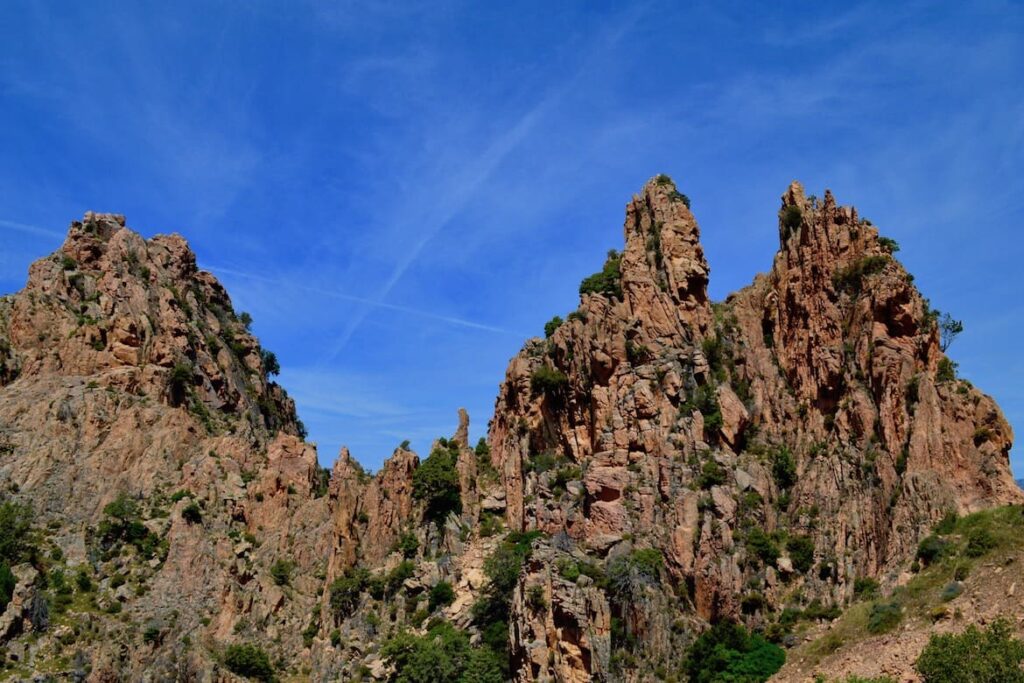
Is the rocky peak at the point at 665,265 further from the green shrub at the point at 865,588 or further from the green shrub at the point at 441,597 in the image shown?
the green shrub at the point at 441,597

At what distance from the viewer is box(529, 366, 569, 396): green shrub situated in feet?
284

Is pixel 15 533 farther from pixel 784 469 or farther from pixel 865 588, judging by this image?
pixel 865 588

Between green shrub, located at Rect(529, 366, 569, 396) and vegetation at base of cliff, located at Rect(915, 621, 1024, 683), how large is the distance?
133 feet

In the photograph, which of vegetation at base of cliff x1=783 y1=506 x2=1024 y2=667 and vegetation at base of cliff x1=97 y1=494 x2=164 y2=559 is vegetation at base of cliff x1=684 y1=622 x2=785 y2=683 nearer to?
vegetation at base of cliff x1=783 y1=506 x2=1024 y2=667

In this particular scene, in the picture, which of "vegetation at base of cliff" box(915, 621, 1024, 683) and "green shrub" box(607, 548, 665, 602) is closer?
"vegetation at base of cliff" box(915, 621, 1024, 683)

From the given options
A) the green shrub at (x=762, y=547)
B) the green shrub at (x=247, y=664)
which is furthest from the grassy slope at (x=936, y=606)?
the green shrub at (x=247, y=664)

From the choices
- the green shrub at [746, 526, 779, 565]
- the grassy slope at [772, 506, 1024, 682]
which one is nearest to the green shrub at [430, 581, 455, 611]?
the green shrub at [746, 526, 779, 565]

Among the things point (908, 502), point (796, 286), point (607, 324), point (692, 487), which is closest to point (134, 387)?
point (607, 324)

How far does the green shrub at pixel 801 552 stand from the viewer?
73.1 m

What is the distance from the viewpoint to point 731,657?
65.7 meters

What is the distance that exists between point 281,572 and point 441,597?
18.6 m

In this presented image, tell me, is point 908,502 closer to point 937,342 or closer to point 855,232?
point 937,342

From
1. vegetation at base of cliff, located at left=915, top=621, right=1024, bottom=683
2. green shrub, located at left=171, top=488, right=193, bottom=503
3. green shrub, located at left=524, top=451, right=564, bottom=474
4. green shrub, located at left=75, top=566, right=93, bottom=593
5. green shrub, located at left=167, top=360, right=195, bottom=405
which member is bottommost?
vegetation at base of cliff, located at left=915, top=621, right=1024, bottom=683

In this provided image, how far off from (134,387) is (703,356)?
60426 mm
